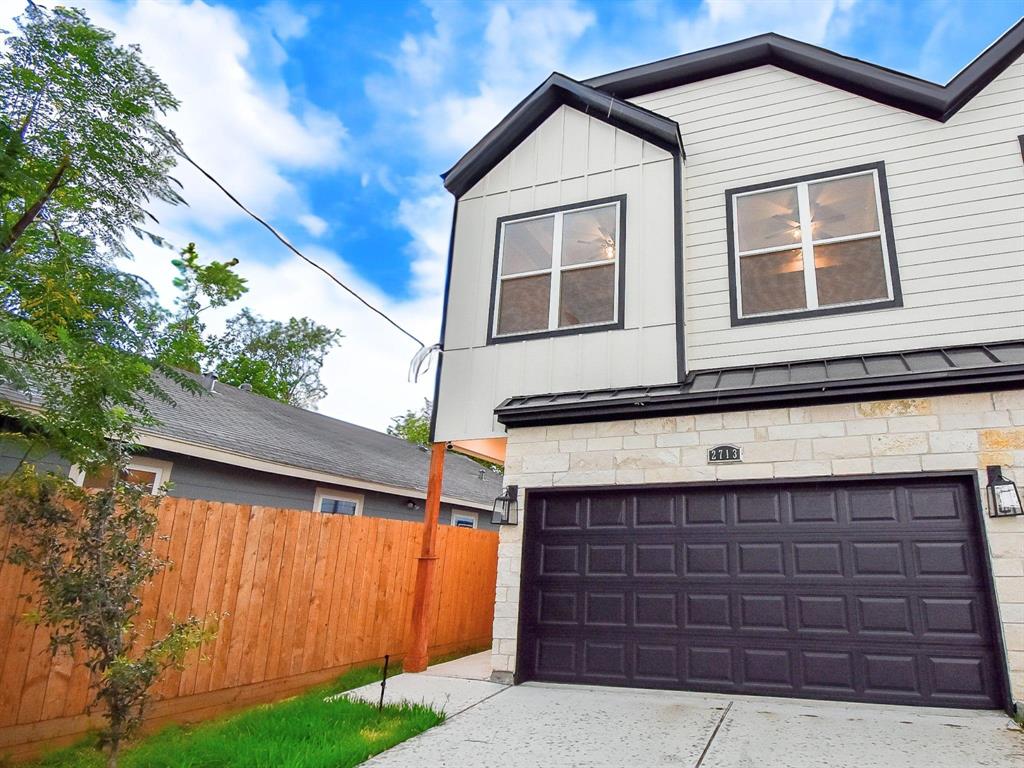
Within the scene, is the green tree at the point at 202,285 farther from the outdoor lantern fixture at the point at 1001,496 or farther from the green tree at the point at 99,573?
the outdoor lantern fixture at the point at 1001,496

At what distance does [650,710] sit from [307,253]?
26.1 feet

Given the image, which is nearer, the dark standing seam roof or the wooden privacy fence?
the wooden privacy fence

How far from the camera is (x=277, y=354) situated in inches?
1292

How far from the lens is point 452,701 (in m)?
5.57

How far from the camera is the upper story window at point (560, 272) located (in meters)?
7.52

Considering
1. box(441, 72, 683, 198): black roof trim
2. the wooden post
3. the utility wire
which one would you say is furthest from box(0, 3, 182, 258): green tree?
box(441, 72, 683, 198): black roof trim

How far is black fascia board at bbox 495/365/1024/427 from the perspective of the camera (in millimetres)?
5281

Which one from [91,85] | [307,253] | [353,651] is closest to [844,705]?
[353,651]

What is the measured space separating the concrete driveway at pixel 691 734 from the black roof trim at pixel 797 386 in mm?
2641

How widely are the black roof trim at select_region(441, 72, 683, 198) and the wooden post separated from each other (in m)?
3.86

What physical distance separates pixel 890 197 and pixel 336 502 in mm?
9649

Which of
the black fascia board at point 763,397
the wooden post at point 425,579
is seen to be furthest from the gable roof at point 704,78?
the wooden post at point 425,579

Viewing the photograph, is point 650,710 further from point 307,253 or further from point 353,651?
point 307,253

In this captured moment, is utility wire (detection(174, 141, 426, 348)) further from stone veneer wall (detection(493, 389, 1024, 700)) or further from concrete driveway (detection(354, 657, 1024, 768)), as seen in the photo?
concrete driveway (detection(354, 657, 1024, 768))
